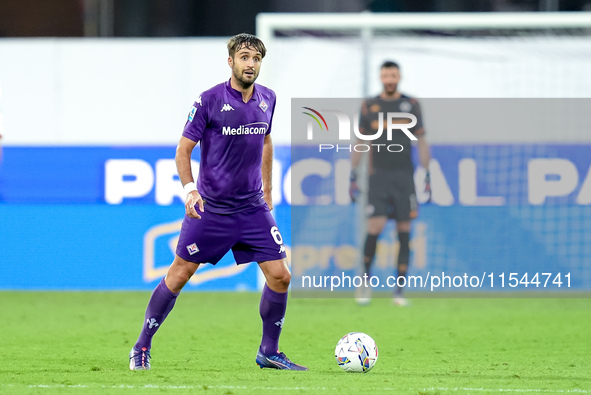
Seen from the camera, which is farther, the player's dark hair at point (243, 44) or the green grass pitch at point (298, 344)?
A: the player's dark hair at point (243, 44)

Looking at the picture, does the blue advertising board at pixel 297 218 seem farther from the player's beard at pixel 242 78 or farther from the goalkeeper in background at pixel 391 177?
the player's beard at pixel 242 78

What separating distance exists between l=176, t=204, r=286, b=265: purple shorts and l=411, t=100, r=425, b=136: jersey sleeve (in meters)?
4.38

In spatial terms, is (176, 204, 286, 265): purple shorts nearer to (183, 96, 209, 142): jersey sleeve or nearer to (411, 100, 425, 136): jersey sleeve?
(183, 96, 209, 142): jersey sleeve

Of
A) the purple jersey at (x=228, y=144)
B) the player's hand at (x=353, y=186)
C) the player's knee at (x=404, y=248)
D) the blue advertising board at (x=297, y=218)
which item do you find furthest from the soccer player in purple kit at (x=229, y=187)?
the blue advertising board at (x=297, y=218)

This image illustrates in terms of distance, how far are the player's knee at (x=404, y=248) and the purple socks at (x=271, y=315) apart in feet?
14.3

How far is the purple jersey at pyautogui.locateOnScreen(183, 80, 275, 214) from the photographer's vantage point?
6184 millimetres

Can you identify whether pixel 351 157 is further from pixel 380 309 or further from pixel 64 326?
pixel 64 326

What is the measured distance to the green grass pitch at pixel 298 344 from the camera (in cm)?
592

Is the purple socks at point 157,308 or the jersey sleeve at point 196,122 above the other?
the jersey sleeve at point 196,122

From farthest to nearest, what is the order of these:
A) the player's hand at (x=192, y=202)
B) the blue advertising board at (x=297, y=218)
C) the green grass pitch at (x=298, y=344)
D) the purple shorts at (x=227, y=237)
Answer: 1. the blue advertising board at (x=297, y=218)
2. the purple shorts at (x=227, y=237)
3. the player's hand at (x=192, y=202)
4. the green grass pitch at (x=298, y=344)

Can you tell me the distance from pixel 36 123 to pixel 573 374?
7.74m

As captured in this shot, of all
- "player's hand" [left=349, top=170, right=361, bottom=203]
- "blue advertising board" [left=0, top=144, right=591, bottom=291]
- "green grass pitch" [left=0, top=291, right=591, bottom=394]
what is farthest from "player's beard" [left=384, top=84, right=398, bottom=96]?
"green grass pitch" [left=0, top=291, right=591, bottom=394]

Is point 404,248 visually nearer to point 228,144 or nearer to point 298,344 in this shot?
point 298,344

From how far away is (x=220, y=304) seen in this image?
1093 cm
